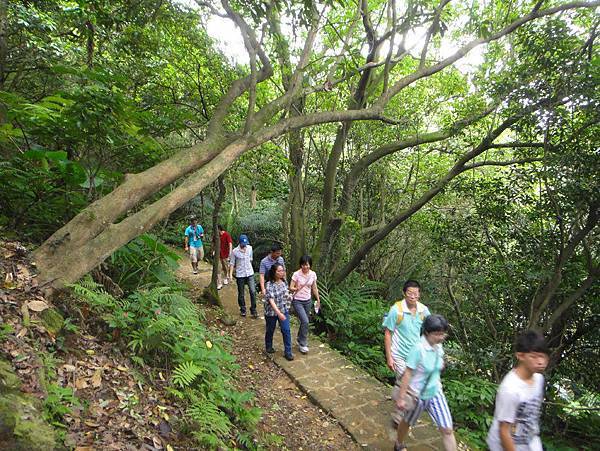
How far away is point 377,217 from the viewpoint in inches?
459

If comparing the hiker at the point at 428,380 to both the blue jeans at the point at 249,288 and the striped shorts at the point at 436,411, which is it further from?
the blue jeans at the point at 249,288

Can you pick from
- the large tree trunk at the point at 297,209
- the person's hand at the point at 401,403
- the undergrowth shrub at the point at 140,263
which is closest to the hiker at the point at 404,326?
the person's hand at the point at 401,403

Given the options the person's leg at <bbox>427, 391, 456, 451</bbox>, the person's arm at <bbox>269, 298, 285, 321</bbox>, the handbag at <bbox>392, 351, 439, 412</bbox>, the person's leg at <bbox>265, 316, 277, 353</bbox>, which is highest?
the handbag at <bbox>392, 351, 439, 412</bbox>

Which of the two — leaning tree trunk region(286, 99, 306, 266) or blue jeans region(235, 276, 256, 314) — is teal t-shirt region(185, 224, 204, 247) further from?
blue jeans region(235, 276, 256, 314)

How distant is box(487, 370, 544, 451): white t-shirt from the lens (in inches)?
101

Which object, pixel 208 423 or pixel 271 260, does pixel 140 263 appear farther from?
pixel 208 423

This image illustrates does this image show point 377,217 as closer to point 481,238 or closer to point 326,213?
point 326,213

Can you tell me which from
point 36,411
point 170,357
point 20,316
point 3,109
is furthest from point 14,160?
point 36,411

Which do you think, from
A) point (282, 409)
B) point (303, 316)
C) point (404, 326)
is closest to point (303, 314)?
point (303, 316)

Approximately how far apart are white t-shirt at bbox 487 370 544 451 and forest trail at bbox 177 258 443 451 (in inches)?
58.0

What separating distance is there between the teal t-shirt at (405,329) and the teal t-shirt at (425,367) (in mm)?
767

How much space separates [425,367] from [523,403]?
2.73 ft

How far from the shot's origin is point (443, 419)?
3311 mm

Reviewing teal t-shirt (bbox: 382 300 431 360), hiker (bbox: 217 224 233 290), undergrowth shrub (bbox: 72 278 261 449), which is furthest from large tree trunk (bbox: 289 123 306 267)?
teal t-shirt (bbox: 382 300 431 360)
